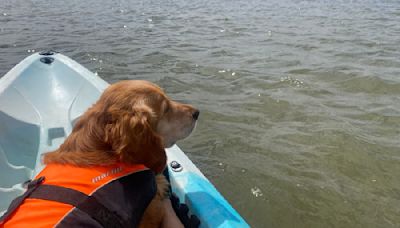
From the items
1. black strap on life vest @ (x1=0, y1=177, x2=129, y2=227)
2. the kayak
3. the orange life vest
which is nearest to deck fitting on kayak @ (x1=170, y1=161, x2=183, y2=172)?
the kayak

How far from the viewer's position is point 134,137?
7.97 ft

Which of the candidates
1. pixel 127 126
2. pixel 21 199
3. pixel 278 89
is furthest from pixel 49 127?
pixel 278 89

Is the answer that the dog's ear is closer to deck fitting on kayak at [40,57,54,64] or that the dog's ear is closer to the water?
the water

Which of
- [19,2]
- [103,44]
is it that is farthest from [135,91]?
[19,2]

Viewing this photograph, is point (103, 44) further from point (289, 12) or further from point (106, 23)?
point (289, 12)

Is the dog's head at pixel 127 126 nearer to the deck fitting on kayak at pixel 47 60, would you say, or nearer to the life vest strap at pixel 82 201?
the life vest strap at pixel 82 201

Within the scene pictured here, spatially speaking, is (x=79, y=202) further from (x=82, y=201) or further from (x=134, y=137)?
(x=134, y=137)

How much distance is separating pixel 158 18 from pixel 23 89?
11.6 m

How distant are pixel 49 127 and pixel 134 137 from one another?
2980mm

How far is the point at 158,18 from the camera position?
1659 centimetres

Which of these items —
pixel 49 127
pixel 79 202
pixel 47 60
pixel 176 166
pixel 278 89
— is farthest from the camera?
pixel 278 89

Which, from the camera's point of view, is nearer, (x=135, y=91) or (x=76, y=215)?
(x=76, y=215)

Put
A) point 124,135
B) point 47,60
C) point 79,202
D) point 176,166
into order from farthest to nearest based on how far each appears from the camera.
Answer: point 47,60 < point 176,166 < point 124,135 < point 79,202

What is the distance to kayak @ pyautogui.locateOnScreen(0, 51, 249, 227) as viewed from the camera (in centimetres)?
334
